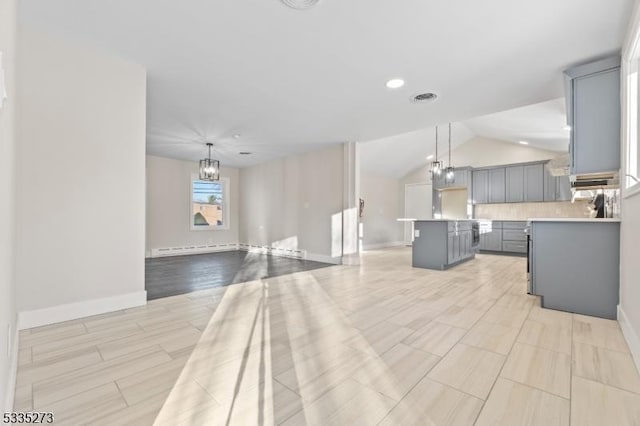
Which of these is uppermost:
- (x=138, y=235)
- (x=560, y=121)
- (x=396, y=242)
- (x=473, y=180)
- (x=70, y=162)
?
(x=560, y=121)

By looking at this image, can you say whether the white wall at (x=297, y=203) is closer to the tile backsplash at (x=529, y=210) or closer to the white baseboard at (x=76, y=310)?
the white baseboard at (x=76, y=310)

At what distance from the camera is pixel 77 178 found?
246 centimetres

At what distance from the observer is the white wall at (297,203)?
19.2 feet

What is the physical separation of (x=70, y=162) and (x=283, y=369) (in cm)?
251

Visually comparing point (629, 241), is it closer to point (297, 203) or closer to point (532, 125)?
point (532, 125)

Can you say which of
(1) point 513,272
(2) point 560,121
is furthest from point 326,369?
(2) point 560,121

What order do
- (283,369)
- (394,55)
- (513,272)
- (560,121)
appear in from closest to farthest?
(283,369)
(394,55)
(513,272)
(560,121)

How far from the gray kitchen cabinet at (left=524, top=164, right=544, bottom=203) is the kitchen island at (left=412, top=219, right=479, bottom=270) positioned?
302 centimetres

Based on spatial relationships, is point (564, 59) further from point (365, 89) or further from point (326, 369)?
point (326, 369)

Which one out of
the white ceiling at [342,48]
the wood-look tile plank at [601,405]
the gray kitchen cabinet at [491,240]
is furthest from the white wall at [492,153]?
the wood-look tile plank at [601,405]

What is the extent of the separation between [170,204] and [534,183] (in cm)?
933

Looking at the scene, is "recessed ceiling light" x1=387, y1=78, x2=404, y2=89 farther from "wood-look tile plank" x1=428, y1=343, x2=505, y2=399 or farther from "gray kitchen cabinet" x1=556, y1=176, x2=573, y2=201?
"gray kitchen cabinet" x1=556, y1=176, x2=573, y2=201

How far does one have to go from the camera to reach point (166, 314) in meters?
2.62

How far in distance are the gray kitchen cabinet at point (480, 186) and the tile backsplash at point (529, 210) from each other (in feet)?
1.11
